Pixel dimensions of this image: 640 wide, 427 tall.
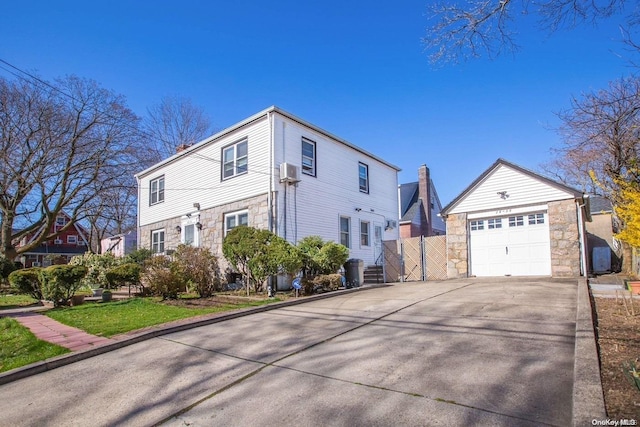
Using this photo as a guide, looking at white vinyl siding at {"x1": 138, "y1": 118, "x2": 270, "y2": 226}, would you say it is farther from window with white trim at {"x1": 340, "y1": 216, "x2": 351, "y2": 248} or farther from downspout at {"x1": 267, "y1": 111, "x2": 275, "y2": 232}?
window with white trim at {"x1": 340, "y1": 216, "x2": 351, "y2": 248}

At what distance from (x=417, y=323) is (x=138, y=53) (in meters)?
12.3

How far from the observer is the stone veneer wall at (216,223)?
40.9ft

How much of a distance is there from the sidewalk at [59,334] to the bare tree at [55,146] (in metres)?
15.1

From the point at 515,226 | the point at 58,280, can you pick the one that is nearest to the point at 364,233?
the point at 515,226

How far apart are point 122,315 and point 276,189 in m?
5.84

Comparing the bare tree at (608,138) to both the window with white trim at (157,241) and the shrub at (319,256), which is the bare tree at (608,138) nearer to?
the shrub at (319,256)

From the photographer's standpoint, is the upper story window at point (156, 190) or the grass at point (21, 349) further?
the upper story window at point (156, 190)

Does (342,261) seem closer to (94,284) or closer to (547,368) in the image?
(547,368)

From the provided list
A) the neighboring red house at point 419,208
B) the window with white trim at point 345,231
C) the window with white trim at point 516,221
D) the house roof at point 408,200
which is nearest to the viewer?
the window with white trim at point 516,221

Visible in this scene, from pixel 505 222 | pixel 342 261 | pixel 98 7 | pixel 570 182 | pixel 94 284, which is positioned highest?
Result: pixel 98 7

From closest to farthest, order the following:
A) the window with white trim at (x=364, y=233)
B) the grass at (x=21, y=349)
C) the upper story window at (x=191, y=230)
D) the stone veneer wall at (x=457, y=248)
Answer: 1. the grass at (x=21, y=349)
2. the stone veneer wall at (x=457, y=248)
3. the upper story window at (x=191, y=230)
4. the window with white trim at (x=364, y=233)

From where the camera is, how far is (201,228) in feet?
49.5

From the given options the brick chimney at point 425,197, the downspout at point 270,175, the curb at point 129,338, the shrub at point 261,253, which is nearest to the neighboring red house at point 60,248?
the brick chimney at point 425,197

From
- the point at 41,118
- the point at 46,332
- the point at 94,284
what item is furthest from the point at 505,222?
the point at 41,118
